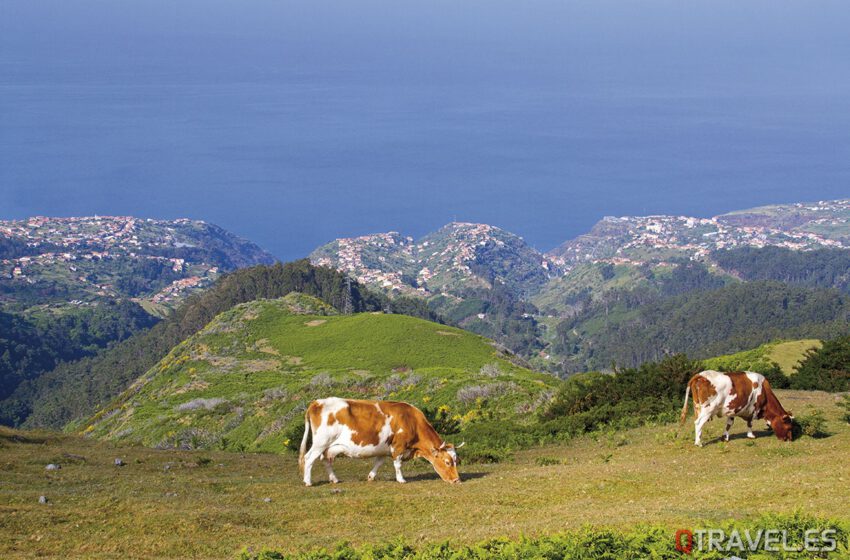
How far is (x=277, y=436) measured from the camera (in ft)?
138

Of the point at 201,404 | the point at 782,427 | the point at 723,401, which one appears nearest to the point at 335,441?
the point at 723,401

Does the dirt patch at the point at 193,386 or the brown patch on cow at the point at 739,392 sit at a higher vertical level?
A: the brown patch on cow at the point at 739,392

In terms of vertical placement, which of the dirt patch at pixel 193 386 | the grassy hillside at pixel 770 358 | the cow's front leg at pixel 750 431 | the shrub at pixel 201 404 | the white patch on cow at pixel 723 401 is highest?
the white patch on cow at pixel 723 401

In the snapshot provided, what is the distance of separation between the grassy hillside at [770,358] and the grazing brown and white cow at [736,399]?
15.2m

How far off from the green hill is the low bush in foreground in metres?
18.6

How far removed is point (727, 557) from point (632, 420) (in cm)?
1628

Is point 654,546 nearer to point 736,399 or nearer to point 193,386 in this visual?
point 736,399

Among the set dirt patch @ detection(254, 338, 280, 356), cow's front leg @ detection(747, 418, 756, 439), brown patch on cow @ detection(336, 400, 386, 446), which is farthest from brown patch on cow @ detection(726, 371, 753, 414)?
dirt patch @ detection(254, 338, 280, 356)

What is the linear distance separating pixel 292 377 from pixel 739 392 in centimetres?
4211

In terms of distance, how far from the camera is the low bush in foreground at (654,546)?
30.8 feet

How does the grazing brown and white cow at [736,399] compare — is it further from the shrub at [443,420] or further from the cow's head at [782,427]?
the shrub at [443,420]

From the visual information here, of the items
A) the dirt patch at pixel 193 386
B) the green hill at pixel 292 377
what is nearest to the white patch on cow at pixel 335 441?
the green hill at pixel 292 377

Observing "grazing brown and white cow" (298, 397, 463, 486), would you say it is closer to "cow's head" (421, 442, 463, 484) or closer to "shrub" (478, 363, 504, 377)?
"cow's head" (421, 442, 463, 484)

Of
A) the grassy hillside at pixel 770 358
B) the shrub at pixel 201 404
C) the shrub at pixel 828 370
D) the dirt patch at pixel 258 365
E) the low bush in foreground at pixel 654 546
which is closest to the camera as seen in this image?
the low bush in foreground at pixel 654 546
